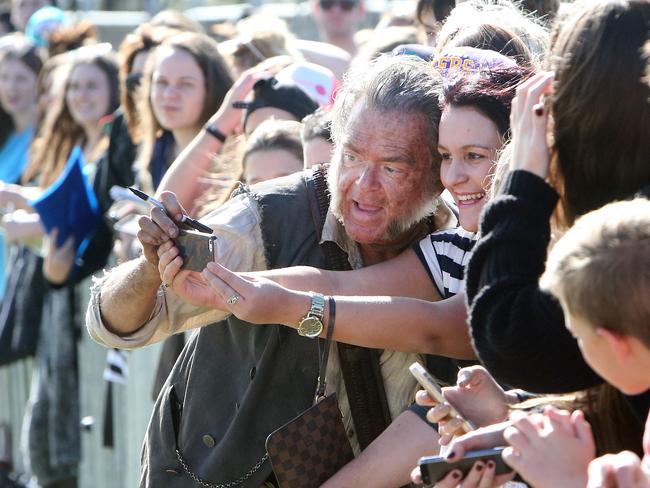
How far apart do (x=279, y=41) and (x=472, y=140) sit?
277 cm

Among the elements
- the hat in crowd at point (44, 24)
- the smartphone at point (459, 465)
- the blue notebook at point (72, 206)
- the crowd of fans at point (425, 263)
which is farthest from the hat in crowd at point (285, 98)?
the hat in crowd at point (44, 24)

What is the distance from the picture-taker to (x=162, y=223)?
2.95 meters

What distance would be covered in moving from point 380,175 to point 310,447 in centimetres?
74

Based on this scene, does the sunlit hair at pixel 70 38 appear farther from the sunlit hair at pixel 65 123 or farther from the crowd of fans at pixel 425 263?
the crowd of fans at pixel 425 263

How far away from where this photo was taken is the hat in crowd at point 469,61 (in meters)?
3.23

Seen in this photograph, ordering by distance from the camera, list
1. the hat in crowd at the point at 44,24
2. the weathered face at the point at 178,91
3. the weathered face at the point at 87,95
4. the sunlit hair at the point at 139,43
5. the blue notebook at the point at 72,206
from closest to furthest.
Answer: the weathered face at the point at 178,91
the blue notebook at the point at 72,206
the sunlit hair at the point at 139,43
the weathered face at the point at 87,95
the hat in crowd at the point at 44,24

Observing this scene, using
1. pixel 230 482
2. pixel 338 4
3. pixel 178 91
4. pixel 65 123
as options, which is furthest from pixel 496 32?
pixel 65 123

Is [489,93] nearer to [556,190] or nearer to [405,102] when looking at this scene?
[405,102]

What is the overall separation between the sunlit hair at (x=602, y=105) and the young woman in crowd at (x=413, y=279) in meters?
0.59

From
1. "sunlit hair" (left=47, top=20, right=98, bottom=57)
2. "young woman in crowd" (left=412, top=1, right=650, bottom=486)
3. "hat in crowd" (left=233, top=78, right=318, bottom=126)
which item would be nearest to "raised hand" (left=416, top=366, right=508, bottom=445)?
"young woman in crowd" (left=412, top=1, right=650, bottom=486)

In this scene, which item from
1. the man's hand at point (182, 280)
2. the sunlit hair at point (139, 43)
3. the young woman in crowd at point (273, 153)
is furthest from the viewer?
the sunlit hair at point (139, 43)

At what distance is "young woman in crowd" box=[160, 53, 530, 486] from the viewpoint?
113 inches

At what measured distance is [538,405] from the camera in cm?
256

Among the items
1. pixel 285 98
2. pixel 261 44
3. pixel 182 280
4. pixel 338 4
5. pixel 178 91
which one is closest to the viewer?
pixel 182 280
